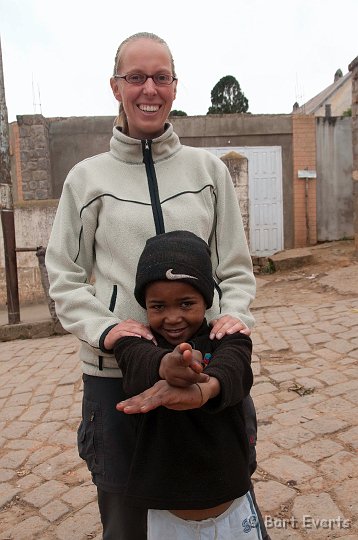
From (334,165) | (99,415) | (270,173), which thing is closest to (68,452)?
(99,415)

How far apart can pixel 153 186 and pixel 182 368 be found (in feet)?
2.31

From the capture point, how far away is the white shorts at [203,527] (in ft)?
5.01

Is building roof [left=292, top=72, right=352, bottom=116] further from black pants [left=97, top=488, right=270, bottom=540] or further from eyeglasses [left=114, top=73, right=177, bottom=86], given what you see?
black pants [left=97, top=488, right=270, bottom=540]

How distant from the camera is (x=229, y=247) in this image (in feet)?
5.96

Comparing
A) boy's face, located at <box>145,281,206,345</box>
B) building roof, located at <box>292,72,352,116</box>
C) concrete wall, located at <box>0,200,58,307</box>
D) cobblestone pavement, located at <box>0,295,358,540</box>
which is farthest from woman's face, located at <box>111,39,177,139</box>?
building roof, located at <box>292,72,352,116</box>

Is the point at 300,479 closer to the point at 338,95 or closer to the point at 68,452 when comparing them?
the point at 68,452

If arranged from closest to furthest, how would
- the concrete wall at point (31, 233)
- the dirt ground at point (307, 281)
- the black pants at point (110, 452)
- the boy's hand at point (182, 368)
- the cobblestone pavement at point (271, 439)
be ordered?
the boy's hand at point (182, 368), the black pants at point (110, 452), the cobblestone pavement at point (271, 439), the dirt ground at point (307, 281), the concrete wall at point (31, 233)

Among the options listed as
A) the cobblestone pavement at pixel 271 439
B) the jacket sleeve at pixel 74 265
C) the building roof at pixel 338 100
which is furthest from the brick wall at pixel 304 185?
the building roof at pixel 338 100

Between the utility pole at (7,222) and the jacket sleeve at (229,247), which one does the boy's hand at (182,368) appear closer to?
the jacket sleeve at (229,247)

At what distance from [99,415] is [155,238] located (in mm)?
577

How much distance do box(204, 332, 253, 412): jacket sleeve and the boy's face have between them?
0.31ft

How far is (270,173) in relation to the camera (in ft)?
41.2

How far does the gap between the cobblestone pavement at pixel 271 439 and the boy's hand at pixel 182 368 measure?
1572mm

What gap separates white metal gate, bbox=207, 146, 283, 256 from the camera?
12539mm
